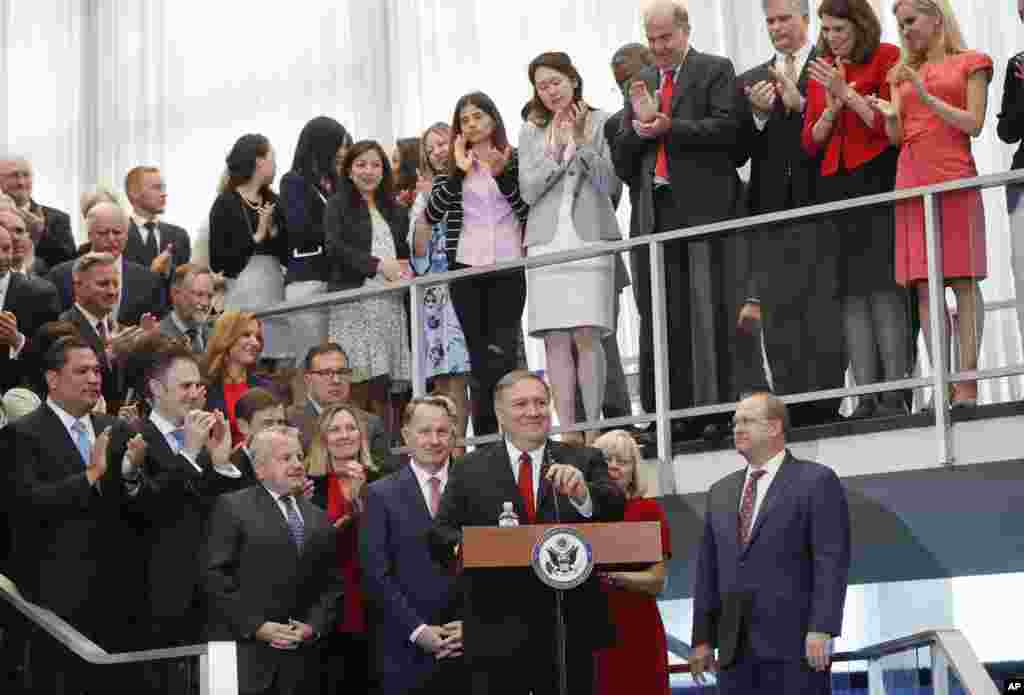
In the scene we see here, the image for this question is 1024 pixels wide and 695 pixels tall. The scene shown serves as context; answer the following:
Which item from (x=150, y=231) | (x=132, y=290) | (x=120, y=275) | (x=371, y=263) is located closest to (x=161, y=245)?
(x=150, y=231)

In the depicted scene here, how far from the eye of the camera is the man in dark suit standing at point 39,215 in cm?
1070

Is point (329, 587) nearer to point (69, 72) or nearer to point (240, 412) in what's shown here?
point (240, 412)

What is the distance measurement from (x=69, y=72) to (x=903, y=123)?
9.60 m

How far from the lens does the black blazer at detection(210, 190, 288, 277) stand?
10469 mm

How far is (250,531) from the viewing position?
7.92m

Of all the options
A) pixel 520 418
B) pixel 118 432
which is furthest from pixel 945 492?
pixel 118 432

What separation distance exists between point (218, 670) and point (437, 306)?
128 inches

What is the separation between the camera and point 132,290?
1011 cm

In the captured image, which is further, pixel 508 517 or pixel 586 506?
pixel 586 506

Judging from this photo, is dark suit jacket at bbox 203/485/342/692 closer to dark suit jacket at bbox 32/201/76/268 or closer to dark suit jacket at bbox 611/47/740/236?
dark suit jacket at bbox 611/47/740/236

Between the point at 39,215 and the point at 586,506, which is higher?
the point at 39,215

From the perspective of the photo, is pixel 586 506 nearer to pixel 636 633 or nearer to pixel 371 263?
pixel 636 633

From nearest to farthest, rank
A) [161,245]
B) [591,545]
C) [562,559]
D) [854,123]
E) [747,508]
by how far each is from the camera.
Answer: [562,559]
[591,545]
[747,508]
[854,123]
[161,245]

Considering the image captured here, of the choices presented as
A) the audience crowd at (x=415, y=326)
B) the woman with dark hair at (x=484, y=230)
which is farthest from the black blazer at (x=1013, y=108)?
the woman with dark hair at (x=484, y=230)
